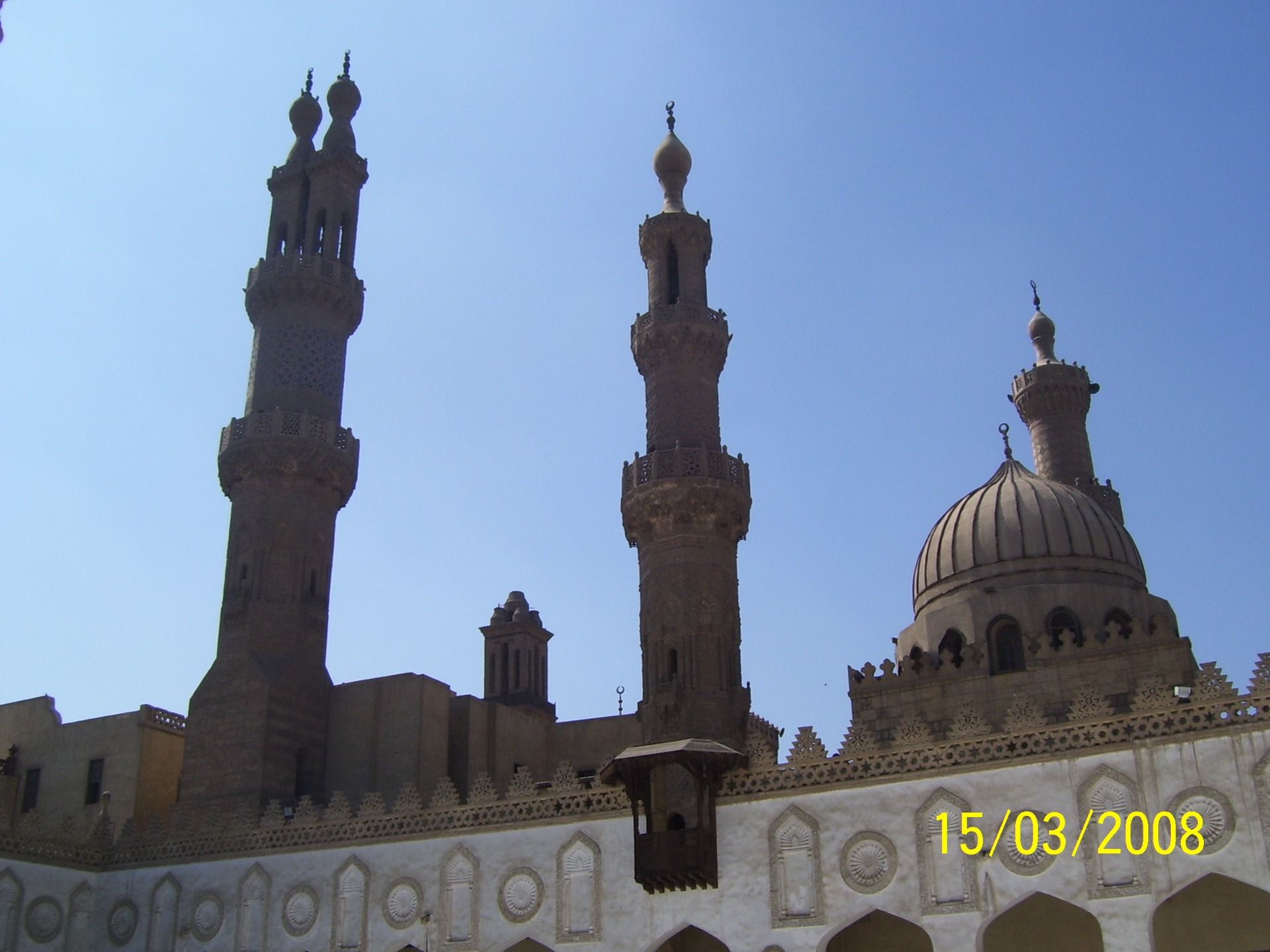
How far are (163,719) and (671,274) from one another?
13.9m

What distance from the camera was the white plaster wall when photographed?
15914 mm

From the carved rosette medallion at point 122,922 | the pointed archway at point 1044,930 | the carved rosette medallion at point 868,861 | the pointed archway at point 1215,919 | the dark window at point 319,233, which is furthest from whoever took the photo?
the dark window at point 319,233

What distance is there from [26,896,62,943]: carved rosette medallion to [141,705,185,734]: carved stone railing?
4741mm

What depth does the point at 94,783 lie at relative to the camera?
2727cm

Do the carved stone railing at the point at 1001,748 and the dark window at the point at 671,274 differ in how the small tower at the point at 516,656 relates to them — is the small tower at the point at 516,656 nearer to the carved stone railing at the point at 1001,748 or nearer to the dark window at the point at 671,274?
the dark window at the point at 671,274

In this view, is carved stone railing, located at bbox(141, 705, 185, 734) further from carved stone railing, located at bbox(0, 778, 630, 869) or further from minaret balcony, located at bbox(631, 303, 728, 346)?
minaret balcony, located at bbox(631, 303, 728, 346)

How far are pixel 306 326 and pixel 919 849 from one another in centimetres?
1754

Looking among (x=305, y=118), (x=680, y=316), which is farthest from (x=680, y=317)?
(x=305, y=118)

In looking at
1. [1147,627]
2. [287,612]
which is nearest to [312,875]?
[287,612]

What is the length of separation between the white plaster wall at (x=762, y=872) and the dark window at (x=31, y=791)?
211 inches

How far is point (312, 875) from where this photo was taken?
21.9 m

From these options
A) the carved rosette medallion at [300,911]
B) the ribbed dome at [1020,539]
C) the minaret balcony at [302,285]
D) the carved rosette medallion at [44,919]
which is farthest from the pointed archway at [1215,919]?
the minaret balcony at [302,285]

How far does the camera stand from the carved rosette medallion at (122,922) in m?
23.2

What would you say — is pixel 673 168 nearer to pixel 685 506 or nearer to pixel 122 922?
pixel 685 506
